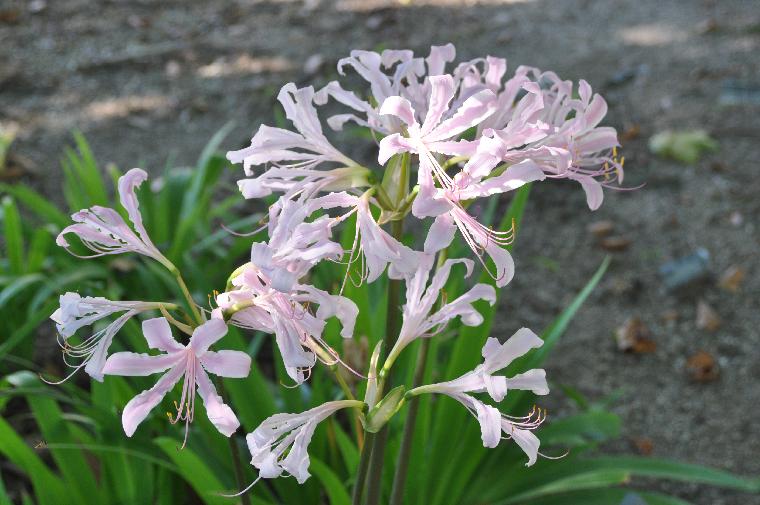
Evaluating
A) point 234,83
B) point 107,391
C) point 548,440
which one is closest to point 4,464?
point 107,391

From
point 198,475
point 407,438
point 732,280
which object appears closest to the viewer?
point 407,438

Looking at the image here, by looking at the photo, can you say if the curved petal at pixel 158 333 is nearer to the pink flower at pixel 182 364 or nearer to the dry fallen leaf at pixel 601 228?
the pink flower at pixel 182 364

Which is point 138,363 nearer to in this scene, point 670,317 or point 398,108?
point 398,108

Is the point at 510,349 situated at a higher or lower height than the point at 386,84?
lower

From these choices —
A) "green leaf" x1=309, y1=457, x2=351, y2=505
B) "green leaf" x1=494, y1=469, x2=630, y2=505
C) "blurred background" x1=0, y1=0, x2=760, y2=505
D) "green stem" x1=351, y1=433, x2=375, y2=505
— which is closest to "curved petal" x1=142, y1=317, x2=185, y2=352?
"green stem" x1=351, y1=433, x2=375, y2=505

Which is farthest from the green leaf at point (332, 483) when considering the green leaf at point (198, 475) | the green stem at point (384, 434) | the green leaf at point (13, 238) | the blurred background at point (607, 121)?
the green leaf at point (13, 238)

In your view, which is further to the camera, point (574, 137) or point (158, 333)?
point (574, 137)

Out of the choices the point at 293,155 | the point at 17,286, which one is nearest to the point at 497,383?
the point at 293,155

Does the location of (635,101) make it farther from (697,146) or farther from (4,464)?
(4,464)
